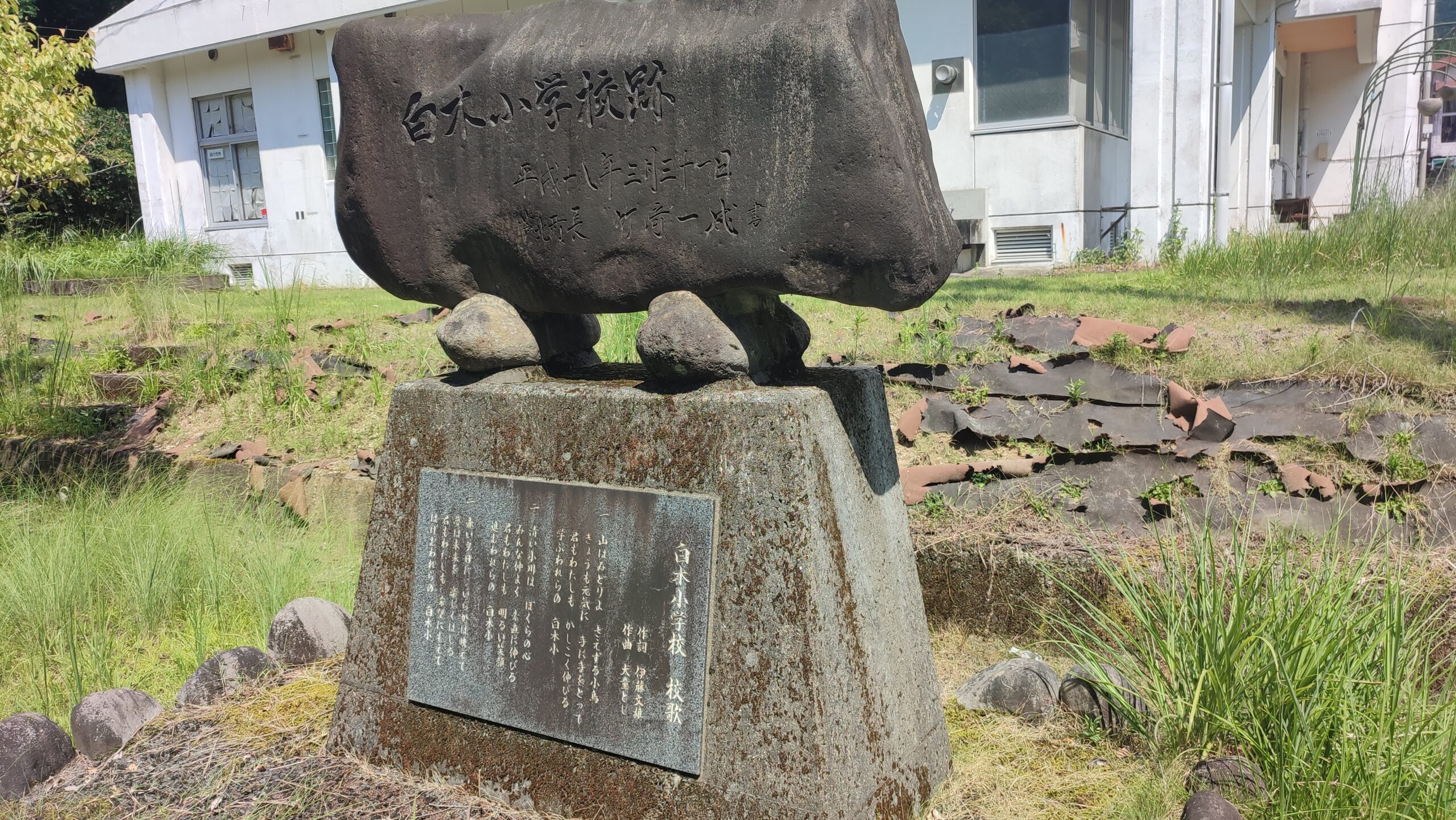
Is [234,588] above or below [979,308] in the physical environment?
below

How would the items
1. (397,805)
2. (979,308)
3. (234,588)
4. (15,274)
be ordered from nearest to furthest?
(397,805)
(234,588)
(979,308)
(15,274)

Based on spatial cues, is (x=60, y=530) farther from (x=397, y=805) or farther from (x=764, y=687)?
(x=764, y=687)

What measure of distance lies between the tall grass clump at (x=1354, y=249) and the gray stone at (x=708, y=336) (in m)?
5.05

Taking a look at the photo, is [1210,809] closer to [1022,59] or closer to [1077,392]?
[1077,392]

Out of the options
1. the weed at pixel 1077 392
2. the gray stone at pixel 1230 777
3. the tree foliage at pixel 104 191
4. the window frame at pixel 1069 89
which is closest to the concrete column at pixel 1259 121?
the window frame at pixel 1069 89

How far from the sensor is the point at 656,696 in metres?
2.19

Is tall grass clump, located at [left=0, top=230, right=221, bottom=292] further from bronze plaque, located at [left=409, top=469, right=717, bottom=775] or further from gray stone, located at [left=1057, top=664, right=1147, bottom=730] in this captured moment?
gray stone, located at [left=1057, top=664, right=1147, bottom=730]

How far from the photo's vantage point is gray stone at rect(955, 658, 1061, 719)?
269 cm

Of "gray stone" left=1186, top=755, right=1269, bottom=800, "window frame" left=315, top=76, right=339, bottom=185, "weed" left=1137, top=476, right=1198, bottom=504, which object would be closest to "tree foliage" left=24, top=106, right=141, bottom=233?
"window frame" left=315, top=76, right=339, bottom=185

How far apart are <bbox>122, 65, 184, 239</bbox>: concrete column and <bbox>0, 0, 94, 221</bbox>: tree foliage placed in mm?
5277

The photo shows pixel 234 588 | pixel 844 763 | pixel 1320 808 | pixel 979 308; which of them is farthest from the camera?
pixel 979 308

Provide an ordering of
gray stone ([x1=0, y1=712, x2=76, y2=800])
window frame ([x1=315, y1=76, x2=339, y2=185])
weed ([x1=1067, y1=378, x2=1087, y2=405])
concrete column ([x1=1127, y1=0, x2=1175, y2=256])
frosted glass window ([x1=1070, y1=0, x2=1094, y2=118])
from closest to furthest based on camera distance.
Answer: gray stone ([x1=0, y1=712, x2=76, y2=800])
weed ([x1=1067, y1=378, x2=1087, y2=405])
concrete column ([x1=1127, y1=0, x2=1175, y2=256])
frosted glass window ([x1=1070, y1=0, x2=1094, y2=118])
window frame ([x1=315, y1=76, x2=339, y2=185])

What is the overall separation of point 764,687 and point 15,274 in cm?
761

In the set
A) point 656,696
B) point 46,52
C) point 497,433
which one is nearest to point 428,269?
point 497,433
